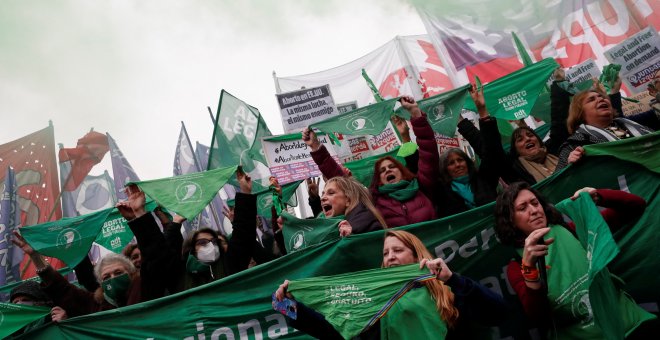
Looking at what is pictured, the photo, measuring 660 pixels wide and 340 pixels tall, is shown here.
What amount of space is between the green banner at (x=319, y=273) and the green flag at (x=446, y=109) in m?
1.85

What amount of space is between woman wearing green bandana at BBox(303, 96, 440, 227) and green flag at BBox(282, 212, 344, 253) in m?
0.42

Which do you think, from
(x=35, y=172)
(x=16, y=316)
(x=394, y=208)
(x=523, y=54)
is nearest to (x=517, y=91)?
(x=523, y=54)

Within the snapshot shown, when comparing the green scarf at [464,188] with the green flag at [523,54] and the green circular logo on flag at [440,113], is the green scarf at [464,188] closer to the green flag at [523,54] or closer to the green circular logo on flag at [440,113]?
the green circular logo on flag at [440,113]

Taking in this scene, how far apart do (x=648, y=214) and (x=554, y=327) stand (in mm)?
1088

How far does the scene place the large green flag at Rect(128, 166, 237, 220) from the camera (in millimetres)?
4766

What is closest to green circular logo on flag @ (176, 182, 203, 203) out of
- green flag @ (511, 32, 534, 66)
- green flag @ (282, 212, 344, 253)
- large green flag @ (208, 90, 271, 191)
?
green flag @ (282, 212, 344, 253)

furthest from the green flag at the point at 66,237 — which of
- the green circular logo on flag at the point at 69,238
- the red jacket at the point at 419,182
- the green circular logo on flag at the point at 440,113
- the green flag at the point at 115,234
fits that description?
the green circular logo on flag at the point at 440,113

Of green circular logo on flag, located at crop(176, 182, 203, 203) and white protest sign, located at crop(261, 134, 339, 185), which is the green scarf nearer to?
green circular logo on flag, located at crop(176, 182, 203, 203)

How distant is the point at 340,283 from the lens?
9.77 feet

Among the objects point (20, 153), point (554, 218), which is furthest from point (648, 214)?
point (20, 153)

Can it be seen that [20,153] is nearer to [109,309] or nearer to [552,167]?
[109,309]

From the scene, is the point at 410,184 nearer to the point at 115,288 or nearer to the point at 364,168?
the point at 364,168

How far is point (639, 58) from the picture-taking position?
21.9 ft

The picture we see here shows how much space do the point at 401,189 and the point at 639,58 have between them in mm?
4378
